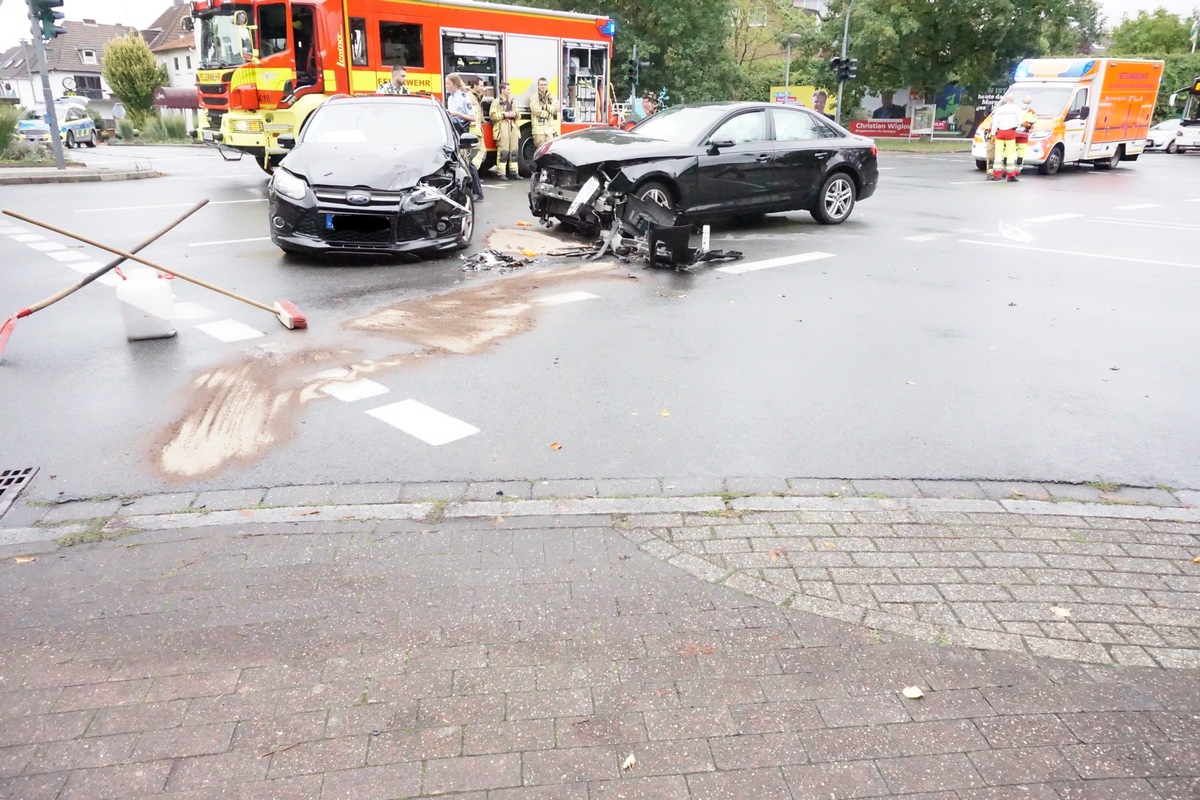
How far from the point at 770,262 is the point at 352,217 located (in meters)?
4.78

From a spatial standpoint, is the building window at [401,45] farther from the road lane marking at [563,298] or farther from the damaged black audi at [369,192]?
the road lane marking at [563,298]

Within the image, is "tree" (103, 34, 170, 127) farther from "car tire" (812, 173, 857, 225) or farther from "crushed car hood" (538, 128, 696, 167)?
"car tire" (812, 173, 857, 225)

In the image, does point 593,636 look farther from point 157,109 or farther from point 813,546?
point 157,109

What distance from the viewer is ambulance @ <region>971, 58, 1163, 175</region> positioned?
22.6 metres

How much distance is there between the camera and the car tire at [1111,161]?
2560 cm

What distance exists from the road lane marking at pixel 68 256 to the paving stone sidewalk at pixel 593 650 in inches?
267

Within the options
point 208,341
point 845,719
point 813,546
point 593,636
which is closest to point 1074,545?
point 813,546

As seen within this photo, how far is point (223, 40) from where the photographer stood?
16.4 metres

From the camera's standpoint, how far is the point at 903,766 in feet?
8.45

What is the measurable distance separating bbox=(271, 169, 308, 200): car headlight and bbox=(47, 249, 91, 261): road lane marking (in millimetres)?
2578

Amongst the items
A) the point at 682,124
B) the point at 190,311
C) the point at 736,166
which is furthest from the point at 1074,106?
the point at 190,311

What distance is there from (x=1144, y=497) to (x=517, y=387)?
3.64 meters

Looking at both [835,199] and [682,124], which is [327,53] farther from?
[835,199]

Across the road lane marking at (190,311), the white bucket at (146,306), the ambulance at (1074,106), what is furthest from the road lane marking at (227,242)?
the ambulance at (1074,106)
